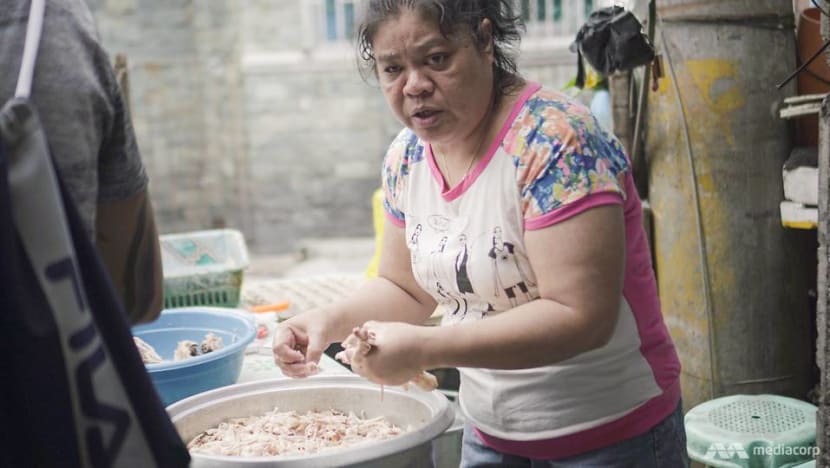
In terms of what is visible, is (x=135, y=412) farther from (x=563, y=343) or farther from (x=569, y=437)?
(x=569, y=437)

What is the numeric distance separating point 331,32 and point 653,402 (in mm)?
9822

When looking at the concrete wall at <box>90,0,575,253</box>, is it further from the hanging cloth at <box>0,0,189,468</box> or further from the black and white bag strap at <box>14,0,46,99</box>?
the hanging cloth at <box>0,0,189,468</box>

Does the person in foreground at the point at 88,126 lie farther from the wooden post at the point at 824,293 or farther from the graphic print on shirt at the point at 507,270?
the wooden post at the point at 824,293

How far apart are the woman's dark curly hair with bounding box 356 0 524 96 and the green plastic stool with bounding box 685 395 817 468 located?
1509mm

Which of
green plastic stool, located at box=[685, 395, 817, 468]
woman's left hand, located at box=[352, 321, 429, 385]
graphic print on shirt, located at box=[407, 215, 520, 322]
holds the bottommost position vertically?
green plastic stool, located at box=[685, 395, 817, 468]

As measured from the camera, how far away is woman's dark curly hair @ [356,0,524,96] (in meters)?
1.48

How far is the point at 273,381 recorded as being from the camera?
1.90 m

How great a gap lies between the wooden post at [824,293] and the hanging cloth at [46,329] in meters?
1.80

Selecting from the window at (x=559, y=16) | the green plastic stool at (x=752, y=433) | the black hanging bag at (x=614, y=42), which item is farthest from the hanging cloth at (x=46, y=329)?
the window at (x=559, y=16)

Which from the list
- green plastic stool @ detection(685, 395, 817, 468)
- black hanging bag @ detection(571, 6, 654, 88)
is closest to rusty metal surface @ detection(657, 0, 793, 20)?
black hanging bag @ detection(571, 6, 654, 88)

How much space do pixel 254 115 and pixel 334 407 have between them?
9.36 metres

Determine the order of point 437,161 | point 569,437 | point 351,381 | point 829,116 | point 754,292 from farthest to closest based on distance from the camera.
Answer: point 754,292, point 829,116, point 351,381, point 437,161, point 569,437

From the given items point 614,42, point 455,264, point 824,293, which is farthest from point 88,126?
A: point 614,42

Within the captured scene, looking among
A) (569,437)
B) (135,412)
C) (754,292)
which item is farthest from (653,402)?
(754,292)
